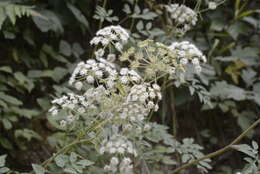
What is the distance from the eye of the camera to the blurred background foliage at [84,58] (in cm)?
275

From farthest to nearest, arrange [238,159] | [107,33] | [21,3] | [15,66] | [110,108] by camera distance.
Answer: [238,159], [15,66], [21,3], [107,33], [110,108]

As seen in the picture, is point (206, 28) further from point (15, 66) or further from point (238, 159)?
point (15, 66)

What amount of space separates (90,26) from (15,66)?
2.45 ft

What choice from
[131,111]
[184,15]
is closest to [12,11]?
[184,15]

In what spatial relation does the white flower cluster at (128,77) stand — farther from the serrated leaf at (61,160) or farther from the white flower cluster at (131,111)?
the serrated leaf at (61,160)

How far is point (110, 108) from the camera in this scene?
5.63ft

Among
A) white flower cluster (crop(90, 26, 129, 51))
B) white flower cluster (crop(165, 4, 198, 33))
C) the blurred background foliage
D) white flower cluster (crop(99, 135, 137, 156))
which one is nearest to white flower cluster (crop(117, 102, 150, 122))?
white flower cluster (crop(99, 135, 137, 156))

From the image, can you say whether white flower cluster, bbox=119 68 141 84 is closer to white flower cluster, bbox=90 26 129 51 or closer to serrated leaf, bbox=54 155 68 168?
white flower cluster, bbox=90 26 129 51

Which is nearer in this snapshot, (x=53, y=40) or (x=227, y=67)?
(x=53, y=40)

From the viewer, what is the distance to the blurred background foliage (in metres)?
2.75

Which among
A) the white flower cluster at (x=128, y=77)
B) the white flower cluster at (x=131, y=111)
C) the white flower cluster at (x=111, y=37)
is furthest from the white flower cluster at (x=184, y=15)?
the white flower cluster at (x=131, y=111)

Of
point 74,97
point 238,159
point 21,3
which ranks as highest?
point 21,3

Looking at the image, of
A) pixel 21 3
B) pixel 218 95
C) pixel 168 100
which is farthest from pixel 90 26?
pixel 218 95

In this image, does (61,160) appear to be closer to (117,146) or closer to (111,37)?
(117,146)
